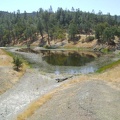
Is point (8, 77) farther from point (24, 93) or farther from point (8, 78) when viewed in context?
point (24, 93)

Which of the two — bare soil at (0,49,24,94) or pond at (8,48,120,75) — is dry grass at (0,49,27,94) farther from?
pond at (8,48,120,75)

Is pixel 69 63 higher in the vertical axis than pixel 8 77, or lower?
lower

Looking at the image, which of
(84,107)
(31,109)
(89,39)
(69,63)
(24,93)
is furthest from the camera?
(89,39)

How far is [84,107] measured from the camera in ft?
104

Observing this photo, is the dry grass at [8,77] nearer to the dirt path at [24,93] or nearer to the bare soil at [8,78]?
the bare soil at [8,78]

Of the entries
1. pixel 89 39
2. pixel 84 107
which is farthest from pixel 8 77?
pixel 89 39

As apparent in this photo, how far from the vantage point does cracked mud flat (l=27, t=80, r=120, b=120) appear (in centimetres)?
2984

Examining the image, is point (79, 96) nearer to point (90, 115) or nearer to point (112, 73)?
point (90, 115)

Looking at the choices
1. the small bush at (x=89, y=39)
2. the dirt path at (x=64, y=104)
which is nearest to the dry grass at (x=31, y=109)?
the dirt path at (x=64, y=104)

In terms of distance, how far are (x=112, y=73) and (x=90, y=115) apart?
32843mm

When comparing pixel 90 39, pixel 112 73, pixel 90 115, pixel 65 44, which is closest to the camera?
pixel 90 115

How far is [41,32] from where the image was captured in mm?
197375

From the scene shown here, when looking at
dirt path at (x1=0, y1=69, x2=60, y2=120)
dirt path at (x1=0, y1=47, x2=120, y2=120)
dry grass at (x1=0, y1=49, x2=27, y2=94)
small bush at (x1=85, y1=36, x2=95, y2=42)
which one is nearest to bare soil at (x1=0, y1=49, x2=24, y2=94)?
dry grass at (x1=0, y1=49, x2=27, y2=94)

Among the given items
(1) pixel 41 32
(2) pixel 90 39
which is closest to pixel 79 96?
(2) pixel 90 39
